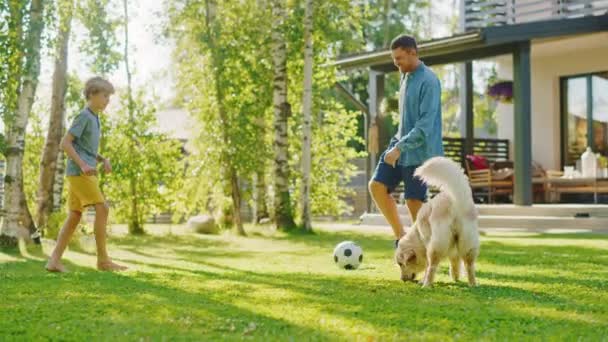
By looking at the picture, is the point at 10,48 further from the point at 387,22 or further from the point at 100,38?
the point at 387,22

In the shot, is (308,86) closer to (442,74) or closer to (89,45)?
(89,45)

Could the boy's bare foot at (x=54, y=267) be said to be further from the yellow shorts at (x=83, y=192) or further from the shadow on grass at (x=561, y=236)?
the shadow on grass at (x=561, y=236)

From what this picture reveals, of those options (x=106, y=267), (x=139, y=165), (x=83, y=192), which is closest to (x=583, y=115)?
(x=139, y=165)

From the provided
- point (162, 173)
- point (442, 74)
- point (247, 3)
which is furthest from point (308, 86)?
point (442, 74)

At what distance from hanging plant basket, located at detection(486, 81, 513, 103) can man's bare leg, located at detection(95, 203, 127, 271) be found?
1159 centimetres

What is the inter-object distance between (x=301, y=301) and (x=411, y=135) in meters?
1.73

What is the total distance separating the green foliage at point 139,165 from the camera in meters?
15.3

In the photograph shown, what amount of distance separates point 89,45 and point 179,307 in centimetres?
951

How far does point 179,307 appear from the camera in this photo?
5008 mm

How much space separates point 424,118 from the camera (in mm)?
6316

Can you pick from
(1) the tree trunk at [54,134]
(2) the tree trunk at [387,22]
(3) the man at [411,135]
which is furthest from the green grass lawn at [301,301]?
(2) the tree trunk at [387,22]

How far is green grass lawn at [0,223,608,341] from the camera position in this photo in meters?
4.18

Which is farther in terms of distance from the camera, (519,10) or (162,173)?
(519,10)

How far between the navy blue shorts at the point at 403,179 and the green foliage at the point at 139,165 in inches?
359
